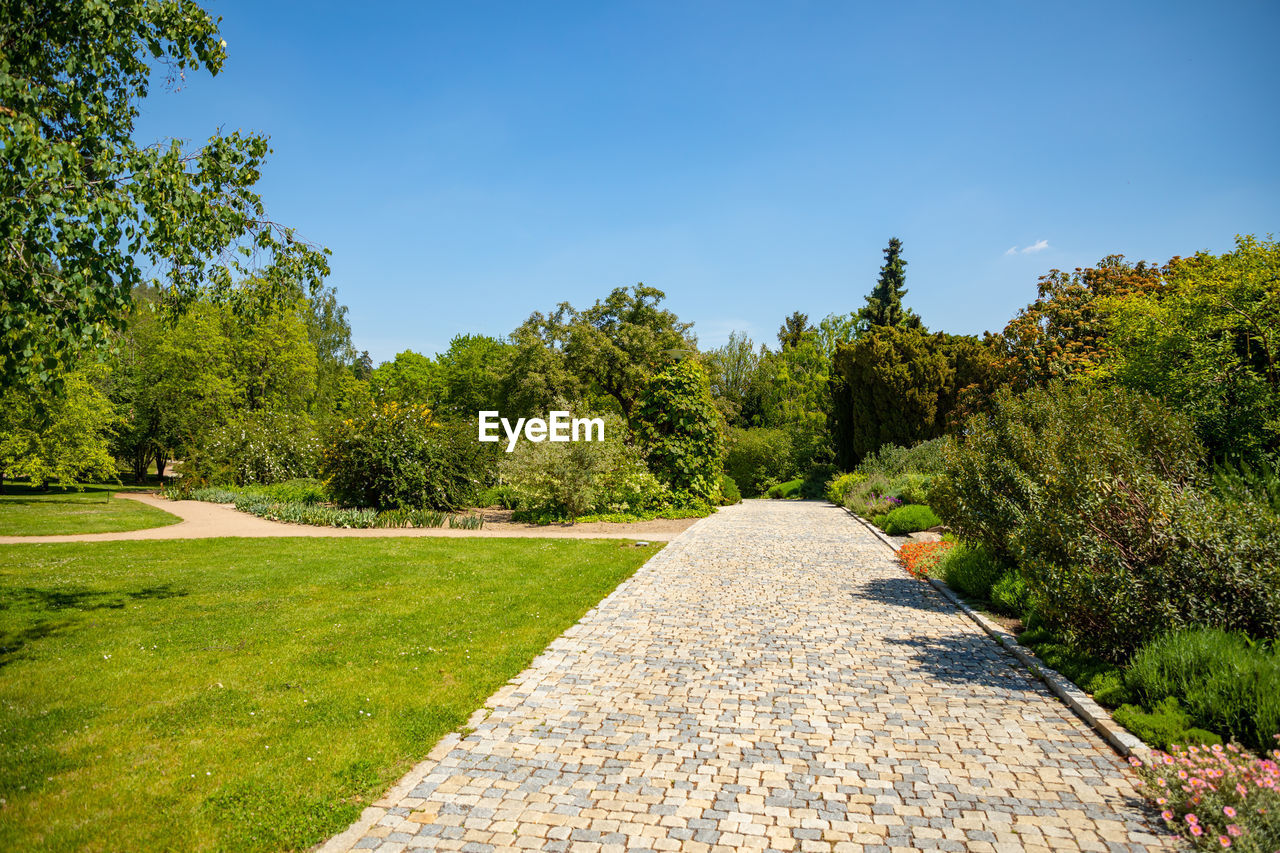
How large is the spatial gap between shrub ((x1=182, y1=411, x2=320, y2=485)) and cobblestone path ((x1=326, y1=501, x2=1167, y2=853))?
22356mm

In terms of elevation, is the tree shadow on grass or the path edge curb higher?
the path edge curb

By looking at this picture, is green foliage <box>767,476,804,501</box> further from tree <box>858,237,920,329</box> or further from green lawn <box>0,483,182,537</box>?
green lawn <box>0,483,182,537</box>

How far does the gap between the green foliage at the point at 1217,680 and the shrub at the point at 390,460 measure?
15.5 meters

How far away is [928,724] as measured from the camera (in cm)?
468

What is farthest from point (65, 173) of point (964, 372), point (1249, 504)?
point (964, 372)

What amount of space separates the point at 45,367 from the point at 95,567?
689cm

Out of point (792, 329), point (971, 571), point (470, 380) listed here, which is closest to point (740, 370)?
point (792, 329)

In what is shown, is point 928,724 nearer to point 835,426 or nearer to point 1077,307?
point 1077,307

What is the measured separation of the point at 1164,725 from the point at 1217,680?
430mm

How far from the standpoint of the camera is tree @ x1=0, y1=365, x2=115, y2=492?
23625 millimetres

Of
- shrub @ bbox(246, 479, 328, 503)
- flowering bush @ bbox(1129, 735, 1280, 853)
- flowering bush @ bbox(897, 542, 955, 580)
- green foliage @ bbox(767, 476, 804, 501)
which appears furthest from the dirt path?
green foliage @ bbox(767, 476, 804, 501)

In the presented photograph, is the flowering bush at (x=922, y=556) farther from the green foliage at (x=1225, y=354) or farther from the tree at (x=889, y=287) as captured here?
the tree at (x=889, y=287)

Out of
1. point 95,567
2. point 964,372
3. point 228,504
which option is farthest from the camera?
point 964,372

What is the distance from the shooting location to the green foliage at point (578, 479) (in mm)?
17453
